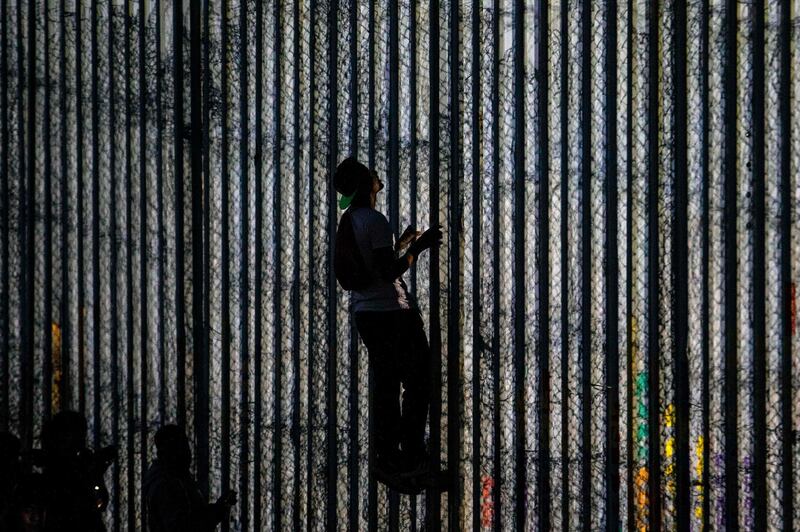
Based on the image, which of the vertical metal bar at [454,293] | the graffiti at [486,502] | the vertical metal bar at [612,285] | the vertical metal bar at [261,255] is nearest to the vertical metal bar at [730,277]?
the vertical metal bar at [612,285]

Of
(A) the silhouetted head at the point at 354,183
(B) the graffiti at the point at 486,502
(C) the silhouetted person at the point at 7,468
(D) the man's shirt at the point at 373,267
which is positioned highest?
(A) the silhouetted head at the point at 354,183

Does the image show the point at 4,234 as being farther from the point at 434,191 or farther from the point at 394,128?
the point at 434,191

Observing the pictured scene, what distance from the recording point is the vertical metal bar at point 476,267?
13.1ft

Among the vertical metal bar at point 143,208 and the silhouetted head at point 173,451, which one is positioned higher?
the vertical metal bar at point 143,208

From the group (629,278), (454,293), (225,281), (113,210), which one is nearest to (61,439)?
(225,281)

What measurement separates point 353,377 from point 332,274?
0.44m

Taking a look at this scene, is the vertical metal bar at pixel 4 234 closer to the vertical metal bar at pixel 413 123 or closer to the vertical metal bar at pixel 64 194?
the vertical metal bar at pixel 64 194

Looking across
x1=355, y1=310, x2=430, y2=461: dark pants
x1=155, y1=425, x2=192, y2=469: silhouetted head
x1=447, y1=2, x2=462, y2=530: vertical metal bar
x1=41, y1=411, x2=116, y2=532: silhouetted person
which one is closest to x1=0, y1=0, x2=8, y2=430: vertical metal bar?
x1=41, y1=411, x2=116, y2=532: silhouetted person

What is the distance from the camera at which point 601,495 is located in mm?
3871

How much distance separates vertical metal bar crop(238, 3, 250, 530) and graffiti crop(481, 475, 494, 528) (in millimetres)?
979

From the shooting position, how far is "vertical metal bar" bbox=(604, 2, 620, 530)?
3.79 metres

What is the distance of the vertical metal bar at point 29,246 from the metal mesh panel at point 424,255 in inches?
0.5

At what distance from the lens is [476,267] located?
4.00 m

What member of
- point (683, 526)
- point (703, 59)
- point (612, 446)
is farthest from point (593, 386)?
point (703, 59)
